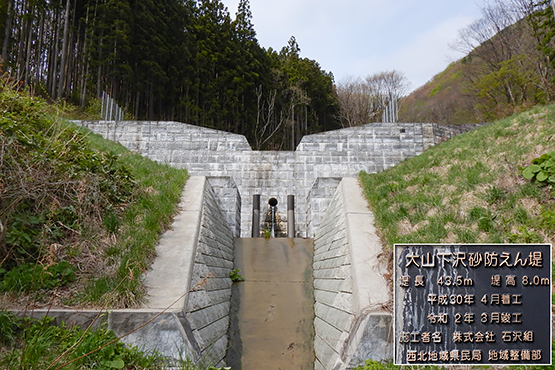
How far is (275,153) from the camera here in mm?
11344

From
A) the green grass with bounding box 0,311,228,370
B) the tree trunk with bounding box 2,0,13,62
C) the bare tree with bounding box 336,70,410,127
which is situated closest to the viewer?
the green grass with bounding box 0,311,228,370

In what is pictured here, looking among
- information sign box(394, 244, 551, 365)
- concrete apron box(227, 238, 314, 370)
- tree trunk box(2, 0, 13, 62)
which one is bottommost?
concrete apron box(227, 238, 314, 370)

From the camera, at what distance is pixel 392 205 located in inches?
248

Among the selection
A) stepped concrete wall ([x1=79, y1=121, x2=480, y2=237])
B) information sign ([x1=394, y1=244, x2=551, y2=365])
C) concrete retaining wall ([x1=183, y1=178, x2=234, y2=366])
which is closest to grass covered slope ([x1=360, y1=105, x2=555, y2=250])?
information sign ([x1=394, y1=244, x2=551, y2=365])

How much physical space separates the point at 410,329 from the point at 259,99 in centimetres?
2249

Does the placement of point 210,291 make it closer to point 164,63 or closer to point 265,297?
point 265,297

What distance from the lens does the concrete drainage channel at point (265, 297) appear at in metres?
3.74

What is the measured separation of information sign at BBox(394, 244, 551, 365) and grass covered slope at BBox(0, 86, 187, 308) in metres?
2.53

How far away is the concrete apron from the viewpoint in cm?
523

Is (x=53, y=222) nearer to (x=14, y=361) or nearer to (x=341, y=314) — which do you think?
(x=14, y=361)

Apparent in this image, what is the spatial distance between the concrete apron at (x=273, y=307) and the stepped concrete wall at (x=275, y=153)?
297 centimetres

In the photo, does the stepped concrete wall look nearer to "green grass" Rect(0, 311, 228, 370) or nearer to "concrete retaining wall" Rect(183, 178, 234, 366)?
"concrete retaining wall" Rect(183, 178, 234, 366)

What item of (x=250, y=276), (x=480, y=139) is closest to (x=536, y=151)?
(x=480, y=139)

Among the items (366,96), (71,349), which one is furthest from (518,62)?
(71,349)
